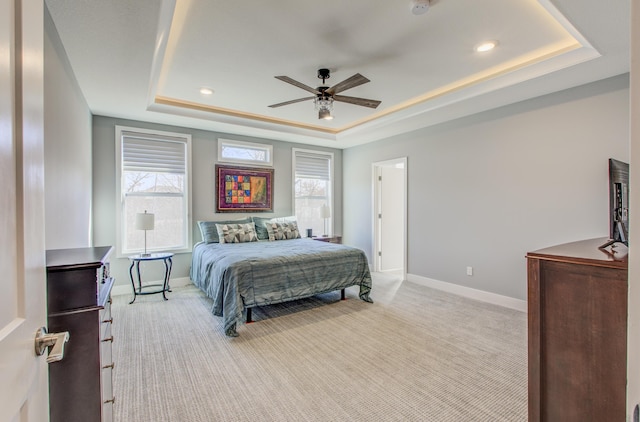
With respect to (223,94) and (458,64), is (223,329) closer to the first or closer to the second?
(223,94)

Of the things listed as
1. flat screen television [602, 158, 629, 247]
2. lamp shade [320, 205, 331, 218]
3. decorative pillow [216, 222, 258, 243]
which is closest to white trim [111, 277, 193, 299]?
decorative pillow [216, 222, 258, 243]

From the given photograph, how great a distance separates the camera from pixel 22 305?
0.70 meters

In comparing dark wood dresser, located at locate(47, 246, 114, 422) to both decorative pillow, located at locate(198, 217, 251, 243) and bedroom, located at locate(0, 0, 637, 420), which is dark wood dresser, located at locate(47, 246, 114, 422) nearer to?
bedroom, located at locate(0, 0, 637, 420)

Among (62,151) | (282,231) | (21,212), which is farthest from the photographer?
(282,231)

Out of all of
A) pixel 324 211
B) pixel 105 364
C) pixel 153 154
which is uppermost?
pixel 153 154

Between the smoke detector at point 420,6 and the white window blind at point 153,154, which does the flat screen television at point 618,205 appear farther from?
the white window blind at point 153,154

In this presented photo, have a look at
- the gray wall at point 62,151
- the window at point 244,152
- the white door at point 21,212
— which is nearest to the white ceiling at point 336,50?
the gray wall at point 62,151

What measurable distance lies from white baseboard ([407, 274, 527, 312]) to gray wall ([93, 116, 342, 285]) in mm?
2288

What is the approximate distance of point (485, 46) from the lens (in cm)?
273

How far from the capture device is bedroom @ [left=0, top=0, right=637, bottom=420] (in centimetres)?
279

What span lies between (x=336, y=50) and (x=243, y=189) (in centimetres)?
314

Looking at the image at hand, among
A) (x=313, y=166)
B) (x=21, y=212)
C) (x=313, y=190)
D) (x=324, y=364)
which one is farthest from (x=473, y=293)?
(x=21, y=212)

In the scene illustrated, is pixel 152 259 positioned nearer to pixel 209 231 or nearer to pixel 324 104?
pixel 209 231

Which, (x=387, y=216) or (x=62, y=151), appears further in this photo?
(x=387, y=216)
